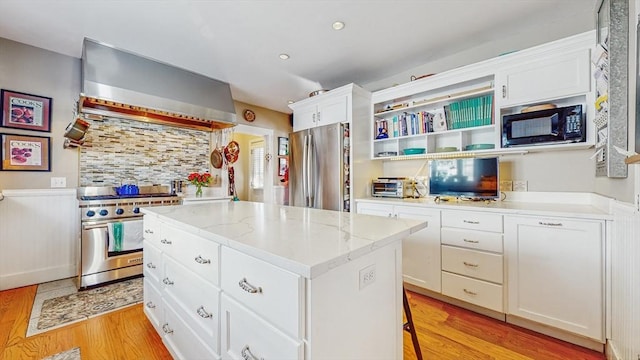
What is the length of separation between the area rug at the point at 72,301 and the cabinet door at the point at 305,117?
2.69m

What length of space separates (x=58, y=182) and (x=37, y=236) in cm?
59

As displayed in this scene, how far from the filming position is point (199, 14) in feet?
7.18

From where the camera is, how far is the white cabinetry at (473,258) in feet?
6.68

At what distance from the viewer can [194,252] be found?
1349mm

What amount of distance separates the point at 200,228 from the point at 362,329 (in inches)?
33.4

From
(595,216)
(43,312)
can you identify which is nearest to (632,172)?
(595,216)

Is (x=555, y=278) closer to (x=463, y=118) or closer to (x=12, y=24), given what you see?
(x=463, y=118)

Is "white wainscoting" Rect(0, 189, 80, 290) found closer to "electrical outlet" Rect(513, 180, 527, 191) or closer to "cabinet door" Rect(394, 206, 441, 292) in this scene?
"cabinet door" Rect(394, 206, 441, 292)

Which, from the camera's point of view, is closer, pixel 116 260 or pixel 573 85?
pixel 573 85

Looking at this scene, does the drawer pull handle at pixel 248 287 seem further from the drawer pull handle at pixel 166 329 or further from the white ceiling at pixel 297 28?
the white ceiling at pixel 297 28

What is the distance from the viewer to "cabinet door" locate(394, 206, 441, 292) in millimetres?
2350

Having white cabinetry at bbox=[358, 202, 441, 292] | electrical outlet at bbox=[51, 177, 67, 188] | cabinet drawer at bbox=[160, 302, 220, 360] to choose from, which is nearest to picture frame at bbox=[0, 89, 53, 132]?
electrical outlet at bbox=[51, 177, 67, 188]

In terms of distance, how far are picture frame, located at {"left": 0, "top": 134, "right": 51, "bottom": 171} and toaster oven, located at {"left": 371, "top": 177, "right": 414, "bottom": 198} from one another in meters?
3.67

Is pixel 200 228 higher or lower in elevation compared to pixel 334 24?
lower
